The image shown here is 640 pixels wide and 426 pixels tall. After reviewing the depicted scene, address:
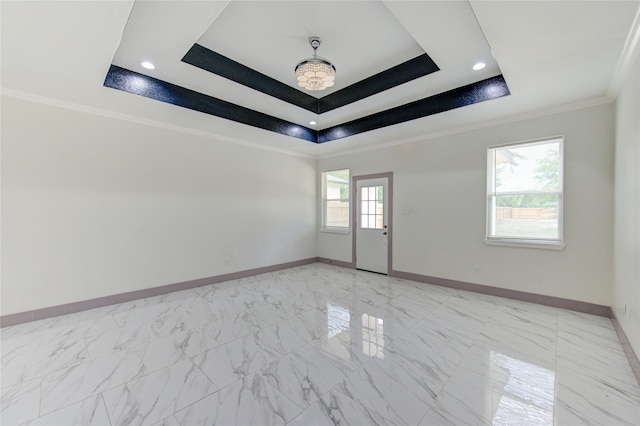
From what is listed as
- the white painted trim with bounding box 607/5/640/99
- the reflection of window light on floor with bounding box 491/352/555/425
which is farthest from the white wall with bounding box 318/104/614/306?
the reflection of window light on floor with bounding box 491/352/555/425

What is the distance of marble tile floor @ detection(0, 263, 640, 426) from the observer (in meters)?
1.71

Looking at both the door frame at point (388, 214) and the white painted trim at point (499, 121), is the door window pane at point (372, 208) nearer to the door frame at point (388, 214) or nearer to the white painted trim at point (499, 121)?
the door frame at point (388, 214)

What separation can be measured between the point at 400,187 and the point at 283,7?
144 inches

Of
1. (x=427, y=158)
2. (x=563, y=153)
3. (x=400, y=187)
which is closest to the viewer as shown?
(x=563, y=153)

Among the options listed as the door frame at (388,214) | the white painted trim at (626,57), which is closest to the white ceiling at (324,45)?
the white painted trim at (626,57)

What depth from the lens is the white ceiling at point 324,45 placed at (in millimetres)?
1915

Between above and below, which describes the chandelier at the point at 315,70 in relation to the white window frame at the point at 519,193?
above

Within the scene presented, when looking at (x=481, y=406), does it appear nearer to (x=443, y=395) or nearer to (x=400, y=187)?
(x=443, y=395)

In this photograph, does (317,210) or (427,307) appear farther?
(317,210)

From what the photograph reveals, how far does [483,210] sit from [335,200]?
3.20m

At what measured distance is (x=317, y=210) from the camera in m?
6.59

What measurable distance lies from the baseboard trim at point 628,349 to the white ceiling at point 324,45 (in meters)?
2.62

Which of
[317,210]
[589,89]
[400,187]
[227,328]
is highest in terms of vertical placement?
[589,89]

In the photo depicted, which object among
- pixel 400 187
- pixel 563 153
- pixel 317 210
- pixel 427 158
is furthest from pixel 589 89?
pixel 317 210
